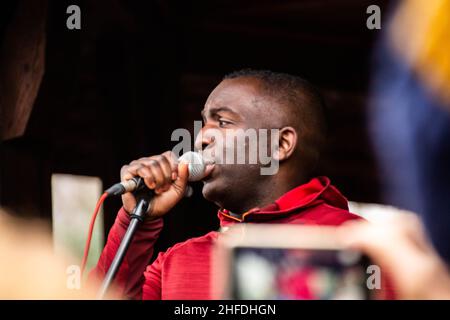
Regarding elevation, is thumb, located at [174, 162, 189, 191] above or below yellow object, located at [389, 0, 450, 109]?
below

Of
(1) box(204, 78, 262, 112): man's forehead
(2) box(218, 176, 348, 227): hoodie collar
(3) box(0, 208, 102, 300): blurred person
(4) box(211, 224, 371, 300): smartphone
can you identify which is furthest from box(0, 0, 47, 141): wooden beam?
(4) box(211, 224, 371, 300): smartphone

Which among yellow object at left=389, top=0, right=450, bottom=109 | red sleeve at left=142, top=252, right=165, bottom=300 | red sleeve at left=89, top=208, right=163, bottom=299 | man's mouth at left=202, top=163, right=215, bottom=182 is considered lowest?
red sleeve at left=142, top=252, right=165, bottom=300

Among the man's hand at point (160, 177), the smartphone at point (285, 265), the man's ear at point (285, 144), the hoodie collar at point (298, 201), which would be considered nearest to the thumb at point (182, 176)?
the man's hand at point (160, 177)

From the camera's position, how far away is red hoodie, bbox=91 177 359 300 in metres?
2.42

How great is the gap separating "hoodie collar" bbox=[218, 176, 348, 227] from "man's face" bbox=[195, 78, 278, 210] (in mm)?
84

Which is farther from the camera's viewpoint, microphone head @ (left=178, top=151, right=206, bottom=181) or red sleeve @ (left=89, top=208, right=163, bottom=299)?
red sleeve @ (left=89, top=208, right=163, bottom=299)

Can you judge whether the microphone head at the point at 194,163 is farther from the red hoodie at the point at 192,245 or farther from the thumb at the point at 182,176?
the red hoodie at the point at 192,245

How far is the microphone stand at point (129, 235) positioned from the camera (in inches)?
75.5

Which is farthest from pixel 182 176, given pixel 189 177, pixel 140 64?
pixel 140 64

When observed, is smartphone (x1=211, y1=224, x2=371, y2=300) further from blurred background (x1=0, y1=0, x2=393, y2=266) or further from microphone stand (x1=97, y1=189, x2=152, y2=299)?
blurred background (x1=0, y1=0, x2=393, y2=266)

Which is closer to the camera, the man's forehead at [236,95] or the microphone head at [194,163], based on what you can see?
the microphone head at [194,163]

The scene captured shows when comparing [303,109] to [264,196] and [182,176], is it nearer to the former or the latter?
[264,196]

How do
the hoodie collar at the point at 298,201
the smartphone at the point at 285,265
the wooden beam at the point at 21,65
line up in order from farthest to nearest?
1. the wooden beam at the point at 21,65
2. the hoodie collar at the point at 298,201
3. the smartphone at the point at 285,265
